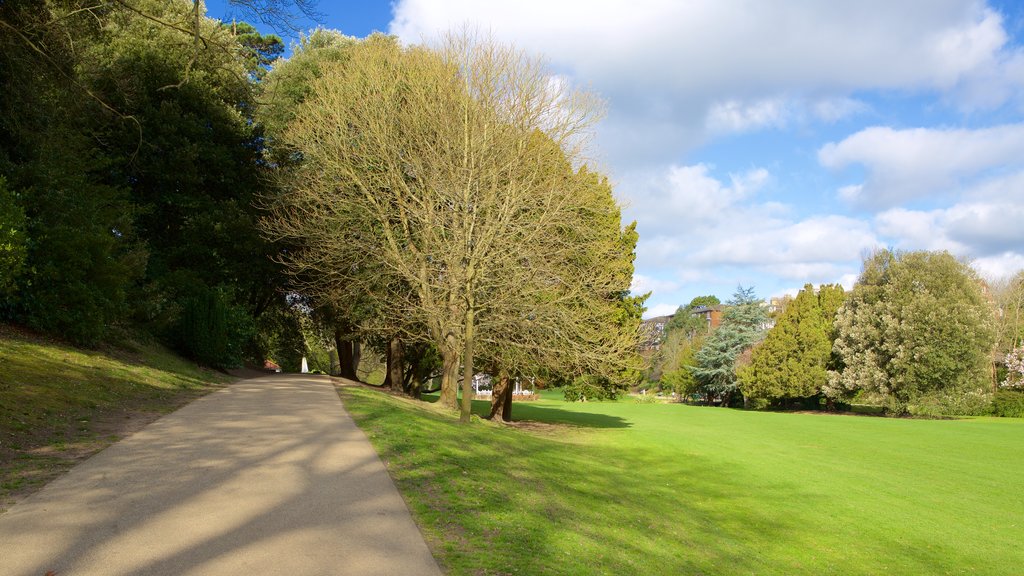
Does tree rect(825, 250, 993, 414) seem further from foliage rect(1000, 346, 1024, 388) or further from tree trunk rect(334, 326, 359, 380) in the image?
tree trunk rect(334, 326, 359, 380)

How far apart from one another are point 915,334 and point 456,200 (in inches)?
1390

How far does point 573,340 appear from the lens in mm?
20703

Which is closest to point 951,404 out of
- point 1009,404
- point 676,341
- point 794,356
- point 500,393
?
point 1009,404

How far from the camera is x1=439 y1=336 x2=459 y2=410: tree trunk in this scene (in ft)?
66.9

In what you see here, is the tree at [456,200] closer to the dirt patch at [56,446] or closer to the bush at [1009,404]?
the dirt patch at [56,446]

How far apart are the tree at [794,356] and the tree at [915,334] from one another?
207 cm

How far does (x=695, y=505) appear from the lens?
12.5 metres

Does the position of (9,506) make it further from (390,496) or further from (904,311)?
(904,311)

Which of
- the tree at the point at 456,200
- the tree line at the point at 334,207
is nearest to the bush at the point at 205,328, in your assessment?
the tree line at the point at 334,207

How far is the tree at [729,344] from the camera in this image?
58250 millimetres

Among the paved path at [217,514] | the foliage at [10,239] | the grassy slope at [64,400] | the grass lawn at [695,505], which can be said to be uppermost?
the foliage at [10,239]

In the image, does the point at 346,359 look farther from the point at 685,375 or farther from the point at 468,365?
the point at 685,375

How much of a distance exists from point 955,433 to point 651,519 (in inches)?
1028

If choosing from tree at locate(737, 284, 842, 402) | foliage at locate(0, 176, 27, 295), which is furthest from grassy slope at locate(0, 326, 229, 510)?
tree at locate(737, 284, 842, 402)
